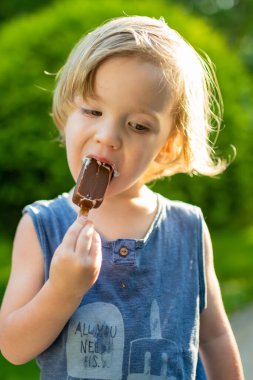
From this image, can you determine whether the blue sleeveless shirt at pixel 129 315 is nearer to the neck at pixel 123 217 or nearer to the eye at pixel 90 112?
the neck at pixel 123 217

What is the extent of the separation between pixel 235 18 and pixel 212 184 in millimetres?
9997

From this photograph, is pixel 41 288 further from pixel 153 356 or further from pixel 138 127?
pixel 138 127

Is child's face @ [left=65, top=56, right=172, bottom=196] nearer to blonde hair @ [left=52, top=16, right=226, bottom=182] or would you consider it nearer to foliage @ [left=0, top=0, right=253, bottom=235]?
blonde hair @ [left=52, top=16, right=226, bottom=182]

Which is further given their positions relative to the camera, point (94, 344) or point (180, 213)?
point (180, 213)

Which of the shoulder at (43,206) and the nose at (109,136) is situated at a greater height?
the nose at (109,136)

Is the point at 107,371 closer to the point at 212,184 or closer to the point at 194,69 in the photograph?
the point at 194,69

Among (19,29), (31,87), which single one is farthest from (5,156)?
(19,29)

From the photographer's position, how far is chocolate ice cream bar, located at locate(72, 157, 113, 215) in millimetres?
2139

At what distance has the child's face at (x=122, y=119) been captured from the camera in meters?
2.17

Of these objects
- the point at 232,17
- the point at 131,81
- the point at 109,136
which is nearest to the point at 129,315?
the point at 109,136

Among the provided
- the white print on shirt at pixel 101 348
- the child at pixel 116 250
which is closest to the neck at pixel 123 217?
the child at pixel 116 250

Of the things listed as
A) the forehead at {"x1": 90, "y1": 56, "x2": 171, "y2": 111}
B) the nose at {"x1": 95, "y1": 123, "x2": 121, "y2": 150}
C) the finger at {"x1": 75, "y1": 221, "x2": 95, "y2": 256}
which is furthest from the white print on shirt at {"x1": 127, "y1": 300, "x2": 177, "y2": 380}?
the forehead at {"x1": 90, "y1": 56, "x2": 171, "y2": 111}

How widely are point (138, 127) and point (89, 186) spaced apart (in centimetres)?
24

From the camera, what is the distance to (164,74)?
7.35 ft
